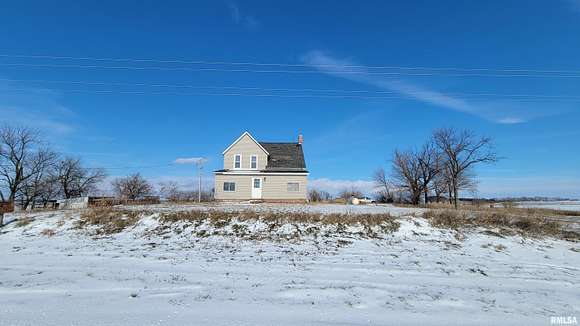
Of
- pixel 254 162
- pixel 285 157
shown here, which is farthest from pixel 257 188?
pixel 285 157

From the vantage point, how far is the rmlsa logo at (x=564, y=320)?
450cm

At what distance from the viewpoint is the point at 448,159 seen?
37969mm

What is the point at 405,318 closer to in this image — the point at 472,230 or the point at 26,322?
the point at 26,322

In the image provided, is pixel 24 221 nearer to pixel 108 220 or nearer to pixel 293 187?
pixel 108 220

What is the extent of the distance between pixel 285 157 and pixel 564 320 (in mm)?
28901

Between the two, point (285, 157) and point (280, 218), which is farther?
point (285, 157)

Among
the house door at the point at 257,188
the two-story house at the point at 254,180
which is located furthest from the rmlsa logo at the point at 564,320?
the house door at the point at 257,188

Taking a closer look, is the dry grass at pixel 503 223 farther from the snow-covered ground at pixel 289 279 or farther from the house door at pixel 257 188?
the house door at pixel 257 188

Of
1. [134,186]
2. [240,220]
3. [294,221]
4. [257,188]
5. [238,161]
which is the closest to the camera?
[294,221]

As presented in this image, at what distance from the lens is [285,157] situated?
3300 cm

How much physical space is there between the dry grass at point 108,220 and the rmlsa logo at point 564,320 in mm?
12086

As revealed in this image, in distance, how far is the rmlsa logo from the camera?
4504 millimetres

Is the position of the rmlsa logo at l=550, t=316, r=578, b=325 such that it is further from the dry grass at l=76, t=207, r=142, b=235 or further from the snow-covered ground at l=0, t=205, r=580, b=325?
the dry grass at l=76, t=207, r=142, b=235

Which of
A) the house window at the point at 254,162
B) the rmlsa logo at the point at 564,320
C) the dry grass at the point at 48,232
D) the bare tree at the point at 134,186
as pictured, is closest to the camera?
the rmlsa logo at the point at 564,320
